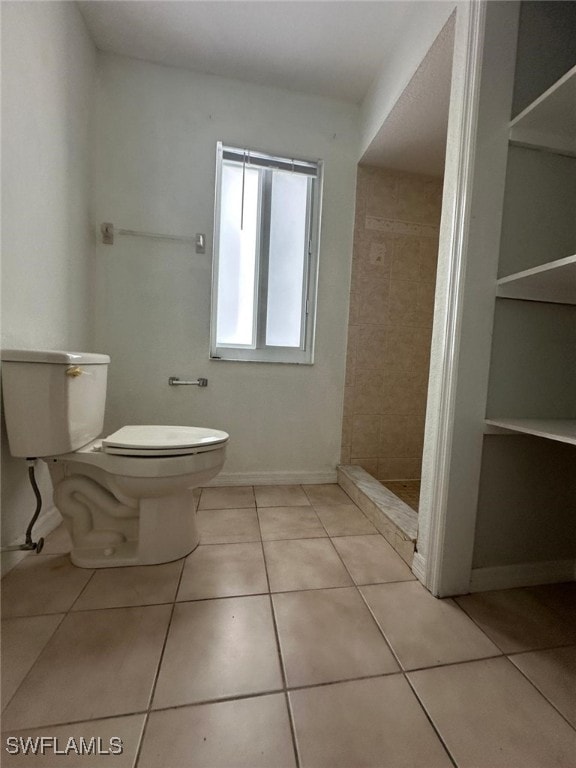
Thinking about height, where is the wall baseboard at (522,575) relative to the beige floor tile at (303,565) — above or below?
above

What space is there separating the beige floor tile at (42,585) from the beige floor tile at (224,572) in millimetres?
322

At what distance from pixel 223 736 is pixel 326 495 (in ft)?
3.84

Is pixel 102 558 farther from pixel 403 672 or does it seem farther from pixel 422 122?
pixel 422 122

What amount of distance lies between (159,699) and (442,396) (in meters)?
1.01

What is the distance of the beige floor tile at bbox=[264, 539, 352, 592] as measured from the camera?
100 centimetres

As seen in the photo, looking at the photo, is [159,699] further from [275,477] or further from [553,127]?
[553,127]

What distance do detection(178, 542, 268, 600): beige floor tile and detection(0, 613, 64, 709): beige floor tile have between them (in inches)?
12.7

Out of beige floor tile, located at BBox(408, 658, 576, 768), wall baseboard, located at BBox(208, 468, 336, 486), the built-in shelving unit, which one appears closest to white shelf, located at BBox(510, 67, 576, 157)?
the built-in shelving unit

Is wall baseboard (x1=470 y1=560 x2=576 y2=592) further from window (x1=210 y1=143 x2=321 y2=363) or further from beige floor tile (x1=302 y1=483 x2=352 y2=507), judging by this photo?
window (x1=210 y1=143 x2=321 y2=363)

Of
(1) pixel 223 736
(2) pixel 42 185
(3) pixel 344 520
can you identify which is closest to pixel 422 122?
(2) pixel 42 185

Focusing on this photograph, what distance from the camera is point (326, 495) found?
170 centimetres

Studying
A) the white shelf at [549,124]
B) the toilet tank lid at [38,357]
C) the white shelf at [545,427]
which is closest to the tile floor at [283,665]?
the white shelf at [545,427]

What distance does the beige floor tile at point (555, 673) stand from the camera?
668 mm

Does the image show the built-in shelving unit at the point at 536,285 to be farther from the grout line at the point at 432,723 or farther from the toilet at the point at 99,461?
Result: the toilet at the point at 99,461
